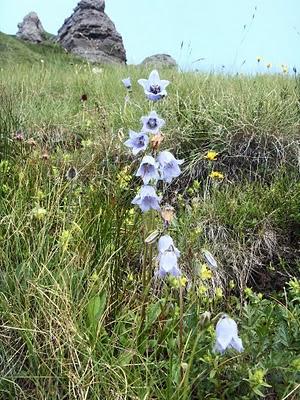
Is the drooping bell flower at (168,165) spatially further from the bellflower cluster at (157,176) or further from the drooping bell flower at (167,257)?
the drooping bell flower at (167,257)

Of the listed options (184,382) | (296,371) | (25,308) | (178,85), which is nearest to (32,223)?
(25,308)

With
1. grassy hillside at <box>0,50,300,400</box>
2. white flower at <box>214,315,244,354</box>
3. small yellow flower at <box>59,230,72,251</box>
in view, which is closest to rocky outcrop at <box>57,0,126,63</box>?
grassy hillside at <box>0,50,300,400</box>

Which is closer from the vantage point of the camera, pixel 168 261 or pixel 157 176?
pixel 168 261

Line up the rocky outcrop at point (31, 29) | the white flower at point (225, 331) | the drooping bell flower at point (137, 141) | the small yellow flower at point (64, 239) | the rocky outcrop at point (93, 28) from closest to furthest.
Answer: the white flower at point (225, 331), the drooping bell flower at point (137, 141), the small yellow flower at point (64, 239), the rocky outcrop at point (93, 28), the rocky outcrop at point (31, 29)

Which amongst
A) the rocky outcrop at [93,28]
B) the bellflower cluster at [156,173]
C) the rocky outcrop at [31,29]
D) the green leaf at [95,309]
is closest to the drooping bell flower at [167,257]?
the bellflower cluster at [156,173]

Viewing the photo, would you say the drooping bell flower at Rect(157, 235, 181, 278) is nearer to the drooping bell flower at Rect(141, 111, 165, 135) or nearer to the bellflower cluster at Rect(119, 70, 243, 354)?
the bellflower cluster at Rect(119, 70, 243, 354)

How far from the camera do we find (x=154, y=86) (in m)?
2.02

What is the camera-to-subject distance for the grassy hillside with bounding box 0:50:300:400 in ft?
6.15

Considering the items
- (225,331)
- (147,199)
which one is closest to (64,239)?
(147,199)

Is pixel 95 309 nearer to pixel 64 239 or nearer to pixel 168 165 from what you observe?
pixel 64 239

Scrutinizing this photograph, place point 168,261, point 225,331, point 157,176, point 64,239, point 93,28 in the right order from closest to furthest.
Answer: point 225,331 → point 168,261 → point 157,176 → point 64,239 → point 93,28

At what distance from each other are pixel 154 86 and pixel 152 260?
2.04 ft

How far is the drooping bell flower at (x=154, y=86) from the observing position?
2.00 metres

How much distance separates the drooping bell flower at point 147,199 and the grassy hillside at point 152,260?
0.58 ft
